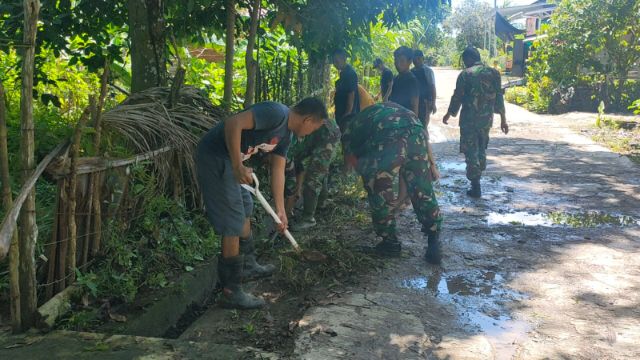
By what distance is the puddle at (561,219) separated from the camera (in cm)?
567

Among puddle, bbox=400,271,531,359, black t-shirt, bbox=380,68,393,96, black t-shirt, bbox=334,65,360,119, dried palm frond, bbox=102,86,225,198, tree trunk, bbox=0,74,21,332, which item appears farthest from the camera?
black t-shirt, bbox=380,68,393,96

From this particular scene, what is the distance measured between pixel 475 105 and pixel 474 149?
535mm

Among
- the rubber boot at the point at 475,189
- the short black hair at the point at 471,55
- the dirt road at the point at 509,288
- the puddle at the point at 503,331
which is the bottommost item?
the puddle at the point at 503,331

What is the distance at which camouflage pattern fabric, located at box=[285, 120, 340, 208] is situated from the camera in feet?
18.1

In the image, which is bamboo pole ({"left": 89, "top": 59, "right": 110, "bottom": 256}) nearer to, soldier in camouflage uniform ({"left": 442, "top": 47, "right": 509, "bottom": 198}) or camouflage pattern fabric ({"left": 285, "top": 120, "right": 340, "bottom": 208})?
camouflage pattern fabric ({"left": 285, "top": 120, "right": 340, "bottom": 208})

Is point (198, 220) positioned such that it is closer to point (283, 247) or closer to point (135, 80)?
point (283, 247)

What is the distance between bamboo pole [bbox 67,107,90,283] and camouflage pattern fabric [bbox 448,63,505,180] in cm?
488

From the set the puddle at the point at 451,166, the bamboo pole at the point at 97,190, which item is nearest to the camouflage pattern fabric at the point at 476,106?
the puddle at the point at 451,166

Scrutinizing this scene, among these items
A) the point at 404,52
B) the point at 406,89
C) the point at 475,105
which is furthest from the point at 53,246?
the point at 475,105

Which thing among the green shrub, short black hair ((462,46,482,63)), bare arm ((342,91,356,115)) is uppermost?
the green shrub

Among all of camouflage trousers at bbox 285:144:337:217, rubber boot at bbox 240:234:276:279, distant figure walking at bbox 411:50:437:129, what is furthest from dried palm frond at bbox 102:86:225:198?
distant figure walking at bbox 411:50:437:129

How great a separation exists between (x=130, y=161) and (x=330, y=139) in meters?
2.31

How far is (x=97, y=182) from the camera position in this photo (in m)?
3.29

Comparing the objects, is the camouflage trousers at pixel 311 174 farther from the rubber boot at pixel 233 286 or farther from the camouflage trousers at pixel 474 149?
the camouflage trousers at pixel 474 149
